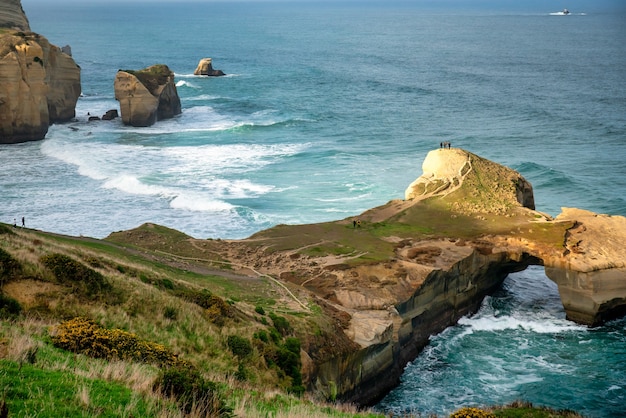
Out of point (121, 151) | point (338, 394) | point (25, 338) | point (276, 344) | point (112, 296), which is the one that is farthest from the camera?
point (121, 151)

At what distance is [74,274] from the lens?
2720cm

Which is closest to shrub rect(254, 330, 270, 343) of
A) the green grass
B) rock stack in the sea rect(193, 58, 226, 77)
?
the green grass

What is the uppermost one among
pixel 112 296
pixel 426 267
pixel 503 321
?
pixel 112 296

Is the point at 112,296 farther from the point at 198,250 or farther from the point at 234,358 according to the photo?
the point at 198,250

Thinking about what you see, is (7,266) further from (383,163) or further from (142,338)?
(383,163)

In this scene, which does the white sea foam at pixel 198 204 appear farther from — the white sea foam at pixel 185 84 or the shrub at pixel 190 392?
the white sea foam at pixel 185 84

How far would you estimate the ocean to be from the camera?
37.8 meters

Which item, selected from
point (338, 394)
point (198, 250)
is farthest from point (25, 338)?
point (198, 250)

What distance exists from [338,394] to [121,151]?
2107 inches

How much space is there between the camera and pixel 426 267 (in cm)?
4103

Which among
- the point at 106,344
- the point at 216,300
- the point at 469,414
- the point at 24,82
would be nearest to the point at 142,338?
the point at 106,344

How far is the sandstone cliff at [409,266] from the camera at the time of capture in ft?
113

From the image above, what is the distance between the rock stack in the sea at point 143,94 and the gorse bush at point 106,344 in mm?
70059

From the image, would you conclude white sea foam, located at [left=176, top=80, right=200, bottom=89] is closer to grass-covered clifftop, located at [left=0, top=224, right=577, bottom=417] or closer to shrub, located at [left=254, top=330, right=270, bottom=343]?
grass-covered clifftop, located at [left=0, top=224, right=577, bottom=417]
